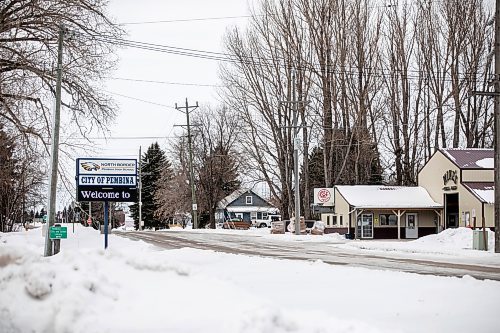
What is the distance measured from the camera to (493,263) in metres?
20.5

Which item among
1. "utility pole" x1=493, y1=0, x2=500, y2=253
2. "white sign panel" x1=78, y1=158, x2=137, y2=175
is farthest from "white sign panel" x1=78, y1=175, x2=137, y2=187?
"utility pole" x1=493, y1=0, x2=500, y2=253

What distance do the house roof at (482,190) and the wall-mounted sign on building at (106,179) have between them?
25.5 metres

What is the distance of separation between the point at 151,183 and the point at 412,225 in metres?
56.0

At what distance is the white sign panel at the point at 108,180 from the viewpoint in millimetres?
20656

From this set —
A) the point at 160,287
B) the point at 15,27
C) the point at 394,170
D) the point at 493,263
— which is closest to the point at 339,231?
the point at 394,170

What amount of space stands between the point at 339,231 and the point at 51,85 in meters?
28.8

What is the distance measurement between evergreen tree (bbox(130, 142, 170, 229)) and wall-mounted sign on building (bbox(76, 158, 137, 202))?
74876mm

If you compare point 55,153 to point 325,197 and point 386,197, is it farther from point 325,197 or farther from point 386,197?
point 386,197

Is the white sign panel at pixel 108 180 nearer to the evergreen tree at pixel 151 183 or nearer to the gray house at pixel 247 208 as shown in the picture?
the evergreen tree at pixel 151 183

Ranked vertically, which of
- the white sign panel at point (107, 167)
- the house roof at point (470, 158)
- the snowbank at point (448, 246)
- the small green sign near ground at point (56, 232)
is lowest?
the snowbank at point (448, 246)

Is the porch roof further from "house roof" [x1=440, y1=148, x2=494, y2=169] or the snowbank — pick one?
the snowbank

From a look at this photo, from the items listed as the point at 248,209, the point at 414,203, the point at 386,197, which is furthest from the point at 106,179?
the point at 248,209

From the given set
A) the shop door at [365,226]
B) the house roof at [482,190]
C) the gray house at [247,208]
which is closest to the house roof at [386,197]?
the shop door at [365,226]

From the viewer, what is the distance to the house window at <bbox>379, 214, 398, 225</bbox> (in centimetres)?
4689
